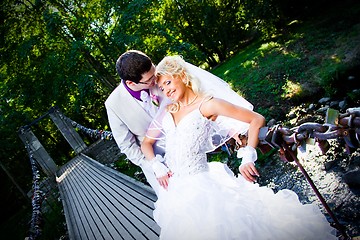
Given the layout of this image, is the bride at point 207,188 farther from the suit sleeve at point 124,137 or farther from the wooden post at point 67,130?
the wooden post at point 67,130

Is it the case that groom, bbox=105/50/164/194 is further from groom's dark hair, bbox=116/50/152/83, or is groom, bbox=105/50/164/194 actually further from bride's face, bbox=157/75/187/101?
bride's face, bbox=157/75/187/101

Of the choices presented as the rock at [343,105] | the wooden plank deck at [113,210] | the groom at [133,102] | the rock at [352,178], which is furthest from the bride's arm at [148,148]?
the rock at [343,105]

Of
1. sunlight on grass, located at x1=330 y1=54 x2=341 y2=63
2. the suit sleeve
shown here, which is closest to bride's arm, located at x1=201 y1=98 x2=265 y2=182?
the suit sleeve

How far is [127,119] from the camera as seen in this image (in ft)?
9.04

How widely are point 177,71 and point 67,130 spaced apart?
42.1 ft

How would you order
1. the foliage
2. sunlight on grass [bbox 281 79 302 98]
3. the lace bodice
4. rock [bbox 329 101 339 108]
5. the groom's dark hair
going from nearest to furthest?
the lace bodice, the groom's dark hair, rock [bbox 329 101 339 108], sunlight on grass [bbox 281 79 302 98], the foliage

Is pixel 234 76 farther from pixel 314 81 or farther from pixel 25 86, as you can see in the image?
pixel 25 86

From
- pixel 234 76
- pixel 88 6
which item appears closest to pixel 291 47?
pixel 234 76

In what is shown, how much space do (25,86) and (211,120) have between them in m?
10.3

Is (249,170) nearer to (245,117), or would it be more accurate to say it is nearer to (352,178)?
(245,117)

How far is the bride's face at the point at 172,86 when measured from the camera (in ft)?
7.17

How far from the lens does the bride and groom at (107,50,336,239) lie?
1.76 metres

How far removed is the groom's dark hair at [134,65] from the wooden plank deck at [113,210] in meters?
2.08

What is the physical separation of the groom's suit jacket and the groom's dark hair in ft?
1.14
